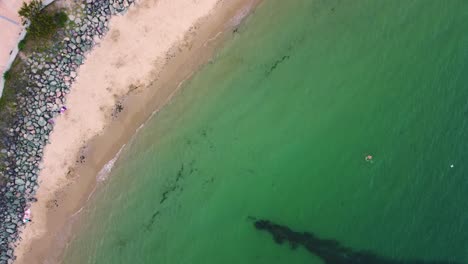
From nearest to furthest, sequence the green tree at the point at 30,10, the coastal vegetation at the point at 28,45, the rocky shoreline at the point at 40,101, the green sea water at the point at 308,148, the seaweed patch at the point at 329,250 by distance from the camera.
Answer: the green tree at the point at 30,10, the coastal vegetation at the point at 28,45, the rocky shoreline at the point at 40,101, the green sea water at the point at 308,148, the seaweed patch at the point at 329,250

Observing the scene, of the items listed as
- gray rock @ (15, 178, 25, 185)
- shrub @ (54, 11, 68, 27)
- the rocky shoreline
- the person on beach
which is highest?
shrub @ (54, 11, 68, 27)

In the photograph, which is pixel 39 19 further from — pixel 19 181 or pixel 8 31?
pixel 19 181

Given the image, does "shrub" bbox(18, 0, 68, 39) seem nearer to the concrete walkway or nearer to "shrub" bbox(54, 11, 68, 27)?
"shrub" bbox(54, 11, 68, 27)

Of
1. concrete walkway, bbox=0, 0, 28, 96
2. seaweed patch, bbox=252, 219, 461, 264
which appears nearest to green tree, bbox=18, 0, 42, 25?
concrete walkway, bbox=0, 0, 28, 96

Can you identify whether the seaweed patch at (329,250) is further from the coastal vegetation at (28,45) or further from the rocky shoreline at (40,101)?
the coastal vegetation at (28,45)

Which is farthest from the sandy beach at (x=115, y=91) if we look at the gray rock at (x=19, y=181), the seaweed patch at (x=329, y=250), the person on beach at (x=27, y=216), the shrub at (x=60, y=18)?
the seaweed patch at (x=329, y=250)

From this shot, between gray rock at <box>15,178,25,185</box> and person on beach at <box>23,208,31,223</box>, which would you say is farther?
person on beach at <box>23,208,31,223</box>

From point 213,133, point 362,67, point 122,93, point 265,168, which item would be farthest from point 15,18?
point 362,67
